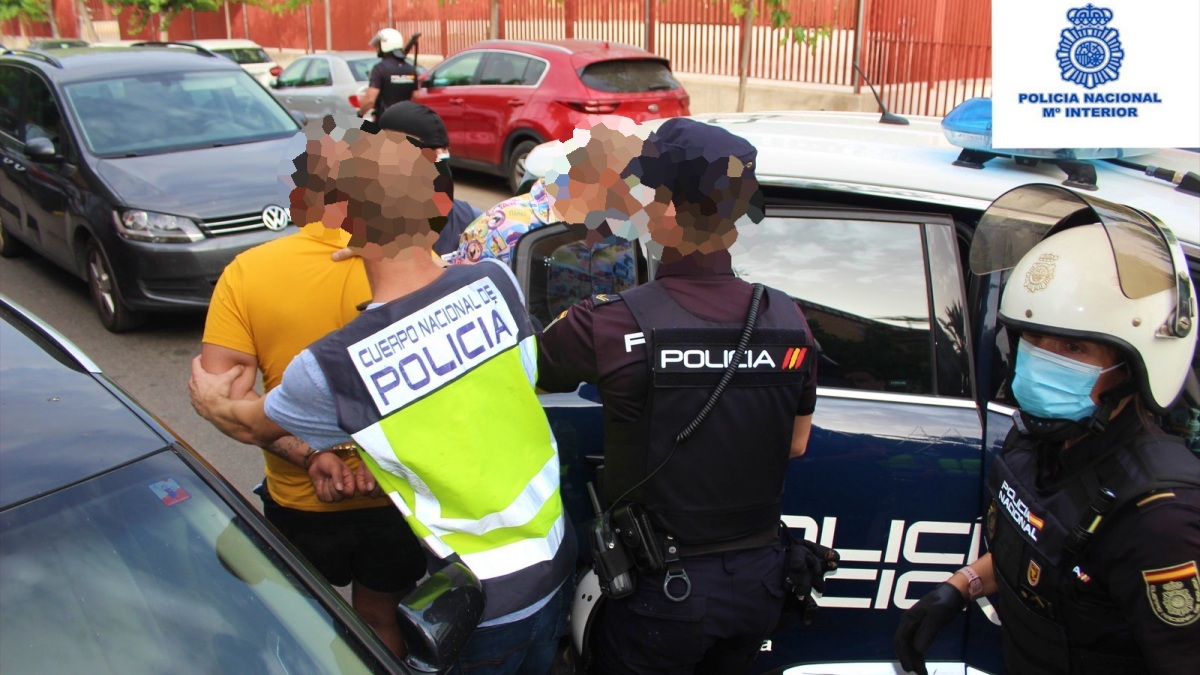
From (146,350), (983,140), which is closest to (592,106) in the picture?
(146,350)

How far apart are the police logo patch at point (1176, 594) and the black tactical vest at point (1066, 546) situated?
0.41 feet

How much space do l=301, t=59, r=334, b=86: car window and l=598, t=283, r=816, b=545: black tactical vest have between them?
14.0m

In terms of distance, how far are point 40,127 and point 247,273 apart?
5.61 m

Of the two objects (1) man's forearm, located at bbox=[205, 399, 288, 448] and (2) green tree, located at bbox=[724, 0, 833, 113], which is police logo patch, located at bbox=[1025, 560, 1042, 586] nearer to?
(1) man's forearm, located at bbox=[205, 399, 288, 448]

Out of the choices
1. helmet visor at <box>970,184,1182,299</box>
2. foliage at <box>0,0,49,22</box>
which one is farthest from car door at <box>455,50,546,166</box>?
foliage at <box>0,0,49,22</box>

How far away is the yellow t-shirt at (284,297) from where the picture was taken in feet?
7.15

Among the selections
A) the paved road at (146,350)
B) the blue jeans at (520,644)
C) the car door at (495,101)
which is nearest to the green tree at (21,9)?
the car door at (495,101)

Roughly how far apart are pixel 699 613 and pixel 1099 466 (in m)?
0.81

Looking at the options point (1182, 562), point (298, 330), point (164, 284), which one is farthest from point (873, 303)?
point (164, 284)

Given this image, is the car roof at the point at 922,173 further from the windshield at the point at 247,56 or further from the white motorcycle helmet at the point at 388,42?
the windshield at the point at 247,56

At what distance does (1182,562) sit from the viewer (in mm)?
1462

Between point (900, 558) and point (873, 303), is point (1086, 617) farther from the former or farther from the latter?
point (873, 303)

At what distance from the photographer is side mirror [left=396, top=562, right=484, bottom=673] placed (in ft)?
5.20

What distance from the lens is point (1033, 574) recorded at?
5.66 ft
